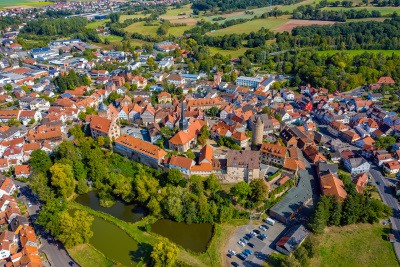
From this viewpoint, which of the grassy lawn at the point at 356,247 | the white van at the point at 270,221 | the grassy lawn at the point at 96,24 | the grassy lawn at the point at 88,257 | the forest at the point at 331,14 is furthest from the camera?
the grassy lawn at the point at 96,24

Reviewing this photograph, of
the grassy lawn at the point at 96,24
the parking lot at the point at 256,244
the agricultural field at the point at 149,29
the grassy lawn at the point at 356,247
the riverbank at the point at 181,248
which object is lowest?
the grassy lawn at the point at 356,247

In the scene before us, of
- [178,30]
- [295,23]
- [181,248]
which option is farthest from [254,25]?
[181,248]

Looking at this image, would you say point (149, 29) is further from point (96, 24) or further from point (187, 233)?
point (187, 233)

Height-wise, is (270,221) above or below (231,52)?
below

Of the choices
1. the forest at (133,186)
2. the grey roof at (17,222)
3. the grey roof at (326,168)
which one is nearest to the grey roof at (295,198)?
the forest at (133,186)

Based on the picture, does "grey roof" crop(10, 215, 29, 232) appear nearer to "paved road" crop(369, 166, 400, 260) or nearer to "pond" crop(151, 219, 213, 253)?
"pond" crop(151, 219, 213, 253)

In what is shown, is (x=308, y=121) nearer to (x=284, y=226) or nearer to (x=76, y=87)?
(x=284, y=226)

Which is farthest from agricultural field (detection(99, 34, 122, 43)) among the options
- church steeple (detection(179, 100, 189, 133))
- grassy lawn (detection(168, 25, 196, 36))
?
church steeple (detection(179, 100, 189, 133))

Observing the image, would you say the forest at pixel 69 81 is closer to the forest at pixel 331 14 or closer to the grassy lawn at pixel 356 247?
the grassy lawn at pixel 356 247
